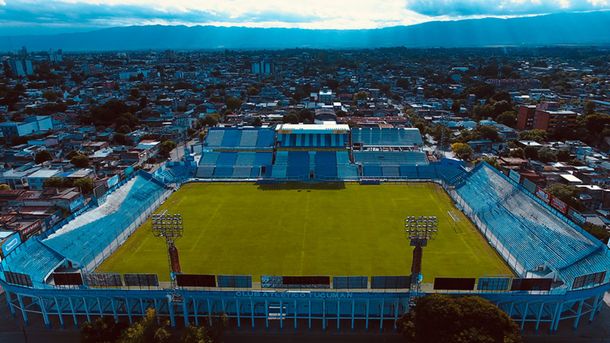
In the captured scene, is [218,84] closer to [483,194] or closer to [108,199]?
[108,199]

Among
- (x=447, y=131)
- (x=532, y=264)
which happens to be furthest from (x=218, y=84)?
(x=532, y=264)

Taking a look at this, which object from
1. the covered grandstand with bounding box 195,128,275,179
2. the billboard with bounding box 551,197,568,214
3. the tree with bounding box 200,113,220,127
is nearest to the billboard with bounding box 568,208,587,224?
the billboard with bounding box 551,197,568,214

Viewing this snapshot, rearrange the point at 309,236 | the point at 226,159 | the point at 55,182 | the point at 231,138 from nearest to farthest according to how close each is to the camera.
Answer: the point at 309,236
the point at 55,182
the point at 226,159
the point at 231,138

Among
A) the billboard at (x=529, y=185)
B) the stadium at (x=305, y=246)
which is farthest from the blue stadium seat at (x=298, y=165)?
the billboard at (x=529, y=185)

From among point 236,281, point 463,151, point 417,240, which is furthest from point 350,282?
point 463,151

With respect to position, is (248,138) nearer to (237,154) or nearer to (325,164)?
(237,154)

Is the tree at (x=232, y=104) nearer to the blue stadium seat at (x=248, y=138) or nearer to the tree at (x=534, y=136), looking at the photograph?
the blue stadium seat at (x=248, y=138)
